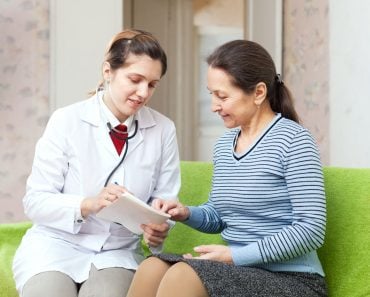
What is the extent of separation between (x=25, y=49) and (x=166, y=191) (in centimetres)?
250

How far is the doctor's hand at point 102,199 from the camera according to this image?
2.06 m

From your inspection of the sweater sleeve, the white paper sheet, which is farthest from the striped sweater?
the white paper sheet

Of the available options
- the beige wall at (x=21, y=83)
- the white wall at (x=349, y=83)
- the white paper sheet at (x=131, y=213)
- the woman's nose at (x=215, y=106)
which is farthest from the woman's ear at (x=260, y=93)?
the beige wall at (x=21, y=83)

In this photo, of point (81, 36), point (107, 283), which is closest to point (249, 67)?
point (107, 283)

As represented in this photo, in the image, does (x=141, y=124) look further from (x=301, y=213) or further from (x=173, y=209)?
(x=301, y=213)

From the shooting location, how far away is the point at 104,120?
2.31 metres

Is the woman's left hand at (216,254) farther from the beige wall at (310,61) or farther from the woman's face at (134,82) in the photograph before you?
the beige wall at (310,61)

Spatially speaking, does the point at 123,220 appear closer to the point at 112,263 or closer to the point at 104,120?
the point at 112,263

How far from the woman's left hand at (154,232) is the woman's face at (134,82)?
1.21ft

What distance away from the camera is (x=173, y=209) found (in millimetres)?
2162

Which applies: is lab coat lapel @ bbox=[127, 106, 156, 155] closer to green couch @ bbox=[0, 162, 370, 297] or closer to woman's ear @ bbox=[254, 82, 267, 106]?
woman's ear @ bbox=[254, 82, 267, 106]

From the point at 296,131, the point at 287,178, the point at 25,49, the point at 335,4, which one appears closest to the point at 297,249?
the point at 287,178

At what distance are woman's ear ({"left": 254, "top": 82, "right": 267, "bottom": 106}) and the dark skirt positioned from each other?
48cm

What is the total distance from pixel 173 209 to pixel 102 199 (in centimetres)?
22
